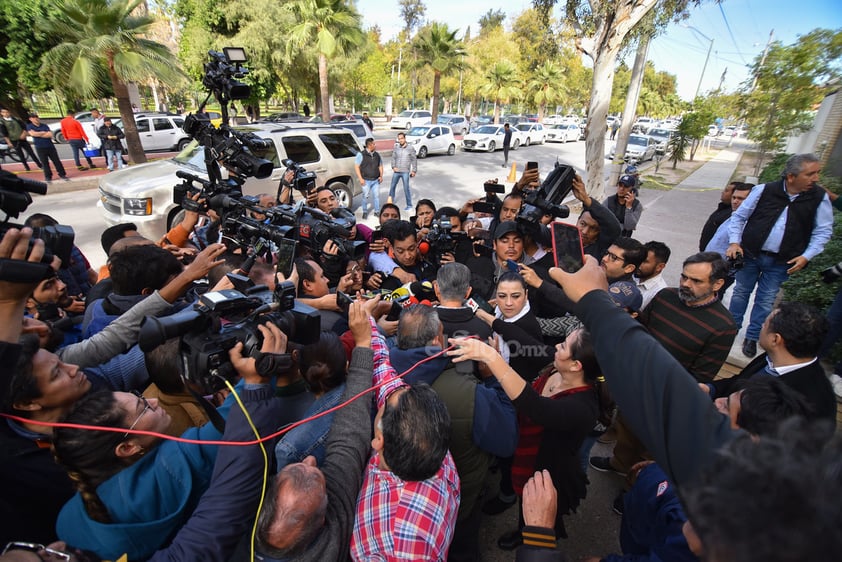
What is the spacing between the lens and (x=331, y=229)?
286 cm

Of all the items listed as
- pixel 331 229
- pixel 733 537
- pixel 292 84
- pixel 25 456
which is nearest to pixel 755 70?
pixel 331 229

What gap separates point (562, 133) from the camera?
1188 inches

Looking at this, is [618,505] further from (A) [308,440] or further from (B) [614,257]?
(A) [308,440]

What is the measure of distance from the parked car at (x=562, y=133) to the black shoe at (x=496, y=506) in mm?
31837

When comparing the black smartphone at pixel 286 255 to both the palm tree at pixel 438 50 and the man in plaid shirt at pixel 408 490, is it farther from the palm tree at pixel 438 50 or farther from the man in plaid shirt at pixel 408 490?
the palm tree at pixel 438 50

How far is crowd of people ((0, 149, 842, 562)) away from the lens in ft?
3.22

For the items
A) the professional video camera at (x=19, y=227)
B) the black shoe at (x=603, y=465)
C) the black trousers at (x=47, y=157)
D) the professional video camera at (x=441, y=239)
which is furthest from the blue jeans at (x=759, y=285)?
the black trousers at (x=47, y=157)

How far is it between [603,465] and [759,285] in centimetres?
321

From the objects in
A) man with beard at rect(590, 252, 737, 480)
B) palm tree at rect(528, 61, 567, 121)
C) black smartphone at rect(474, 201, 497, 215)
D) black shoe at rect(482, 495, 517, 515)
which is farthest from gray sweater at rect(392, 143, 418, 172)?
palm tree at rect(528, 61, 567, 121)

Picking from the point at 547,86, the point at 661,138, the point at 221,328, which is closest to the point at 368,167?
the point at 221,328

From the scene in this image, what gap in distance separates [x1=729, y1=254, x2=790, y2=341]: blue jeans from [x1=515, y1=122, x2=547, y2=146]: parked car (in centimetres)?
2386

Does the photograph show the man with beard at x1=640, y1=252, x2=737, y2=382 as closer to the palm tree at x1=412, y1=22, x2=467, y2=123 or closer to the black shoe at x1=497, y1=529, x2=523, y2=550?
the black shoe at x1=497, y1=529, x2=523, y2=550

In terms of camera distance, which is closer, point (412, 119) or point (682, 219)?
point (682, 219)

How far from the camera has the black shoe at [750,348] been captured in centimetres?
457
